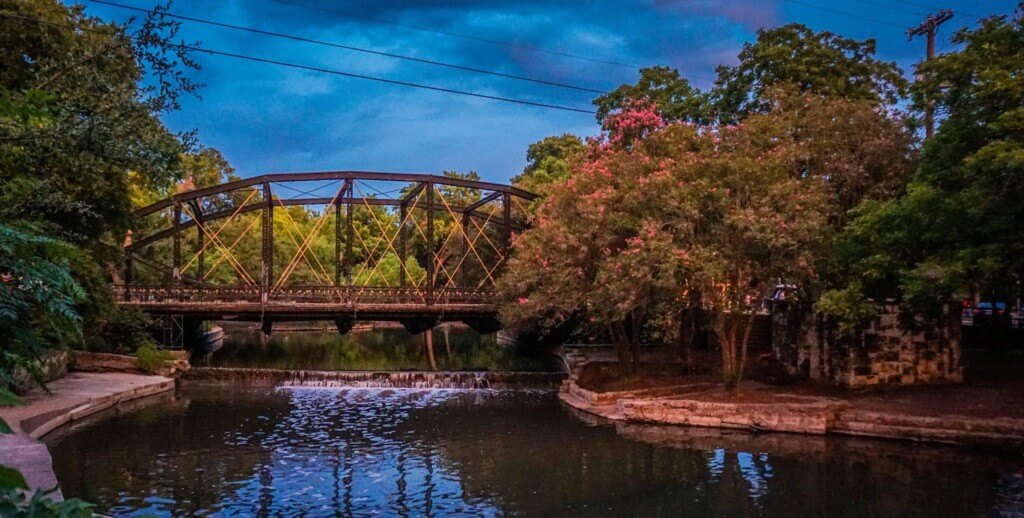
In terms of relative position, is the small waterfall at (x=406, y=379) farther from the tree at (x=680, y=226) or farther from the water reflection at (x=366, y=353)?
the tree at (x=680, y=226)

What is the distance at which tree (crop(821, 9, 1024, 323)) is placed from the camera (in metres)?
16.8

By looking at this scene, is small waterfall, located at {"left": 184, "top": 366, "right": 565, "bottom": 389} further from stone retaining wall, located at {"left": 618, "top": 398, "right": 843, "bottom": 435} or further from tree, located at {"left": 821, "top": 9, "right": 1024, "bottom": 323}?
tree, located at {"left": 821, "top": 9, "right": 1024, "bottom": 323}

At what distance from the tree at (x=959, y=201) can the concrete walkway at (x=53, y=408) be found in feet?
59.1

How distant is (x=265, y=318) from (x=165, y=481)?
68.6 ft

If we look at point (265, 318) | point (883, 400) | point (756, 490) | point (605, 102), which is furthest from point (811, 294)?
point (265, 318)

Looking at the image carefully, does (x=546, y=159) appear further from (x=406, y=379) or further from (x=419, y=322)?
(x=406, y=379)

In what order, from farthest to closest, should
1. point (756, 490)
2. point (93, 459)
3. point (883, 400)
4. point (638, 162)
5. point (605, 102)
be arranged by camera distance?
1. point (605, 102)
2. point (638, 162)
3. point (883, 400)
4. point (93, 459)
5. point (756, 490)

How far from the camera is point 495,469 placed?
17.0m

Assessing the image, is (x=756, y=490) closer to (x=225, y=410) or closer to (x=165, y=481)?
(x=165, y=481)

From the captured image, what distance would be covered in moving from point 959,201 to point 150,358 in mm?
28690

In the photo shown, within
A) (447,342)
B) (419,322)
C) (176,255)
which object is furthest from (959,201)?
(447,342)

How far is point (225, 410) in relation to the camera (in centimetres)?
2512

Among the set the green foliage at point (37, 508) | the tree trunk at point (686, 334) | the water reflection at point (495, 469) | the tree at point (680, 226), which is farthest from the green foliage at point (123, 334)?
the green foliage at point (37, 508)

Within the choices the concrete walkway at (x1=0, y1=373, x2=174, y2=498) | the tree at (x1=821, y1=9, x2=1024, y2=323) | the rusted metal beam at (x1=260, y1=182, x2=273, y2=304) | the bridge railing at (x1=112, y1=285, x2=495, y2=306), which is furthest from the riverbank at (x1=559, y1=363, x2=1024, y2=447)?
the rusted metal beam at (x1=260, y1=182, x2=273, y2=304)
